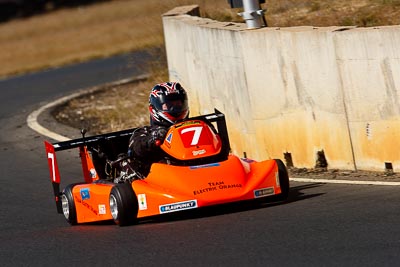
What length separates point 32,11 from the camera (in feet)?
189

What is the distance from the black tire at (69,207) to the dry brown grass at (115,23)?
19.3 feet

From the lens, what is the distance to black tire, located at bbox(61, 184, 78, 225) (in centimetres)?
1061

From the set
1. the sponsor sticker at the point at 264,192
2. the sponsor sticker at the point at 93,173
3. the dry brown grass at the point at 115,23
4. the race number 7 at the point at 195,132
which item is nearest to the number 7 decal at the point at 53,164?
the sponsor sticker at the point at 93,173

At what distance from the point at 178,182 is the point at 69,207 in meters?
1.42

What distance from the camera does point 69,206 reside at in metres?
10.6

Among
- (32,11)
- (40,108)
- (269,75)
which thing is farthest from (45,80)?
(32,11)

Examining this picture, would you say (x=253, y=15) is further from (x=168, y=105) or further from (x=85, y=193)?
(x=85, y=193)

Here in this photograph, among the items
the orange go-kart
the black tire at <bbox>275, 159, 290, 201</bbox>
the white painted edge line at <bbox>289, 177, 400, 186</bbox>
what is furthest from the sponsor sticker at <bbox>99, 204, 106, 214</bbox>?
the white painted edge line at <bbox>289, 177, 400, 186</bbox>

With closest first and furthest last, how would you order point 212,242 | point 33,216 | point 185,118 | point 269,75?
point 212,242 < point 185,118 < point 33,216 < point 269,75

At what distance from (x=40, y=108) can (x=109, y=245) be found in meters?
13.5

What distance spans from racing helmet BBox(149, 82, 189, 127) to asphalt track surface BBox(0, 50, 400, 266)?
3.13 ft

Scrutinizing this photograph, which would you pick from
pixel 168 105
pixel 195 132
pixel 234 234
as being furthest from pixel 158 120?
pixel 234 234

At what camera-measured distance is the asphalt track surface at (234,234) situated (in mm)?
7723

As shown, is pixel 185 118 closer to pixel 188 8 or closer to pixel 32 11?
pixel 188 8
